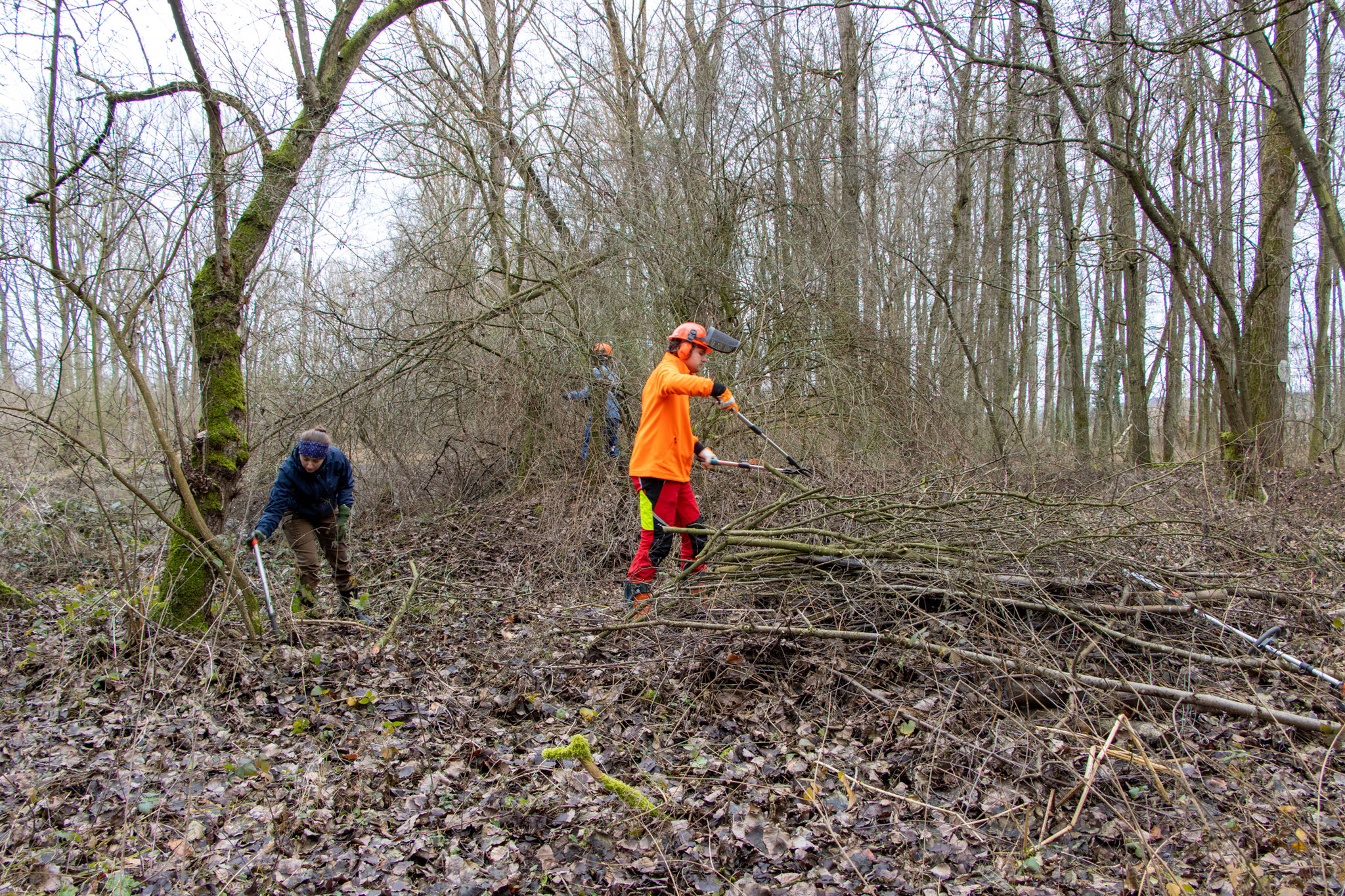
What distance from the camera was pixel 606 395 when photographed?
25.6ft

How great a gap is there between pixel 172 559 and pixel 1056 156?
10940mm

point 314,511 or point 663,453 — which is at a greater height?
point 663,453

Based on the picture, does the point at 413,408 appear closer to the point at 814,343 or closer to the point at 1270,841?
the point at 814,343

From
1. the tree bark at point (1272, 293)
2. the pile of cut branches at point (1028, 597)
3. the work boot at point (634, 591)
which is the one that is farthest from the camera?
the tree bark at point (1272, 293)

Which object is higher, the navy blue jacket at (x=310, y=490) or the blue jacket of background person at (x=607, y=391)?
the blue jacket of background person at (x=607, y=391)

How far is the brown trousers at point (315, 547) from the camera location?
5430 mm

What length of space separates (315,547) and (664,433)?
2.74 m

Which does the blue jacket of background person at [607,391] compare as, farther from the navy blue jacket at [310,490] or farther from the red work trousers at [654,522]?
the navy blue jacket at [310,490]

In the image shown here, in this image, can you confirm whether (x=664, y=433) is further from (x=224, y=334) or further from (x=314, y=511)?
(x=224, y=334)

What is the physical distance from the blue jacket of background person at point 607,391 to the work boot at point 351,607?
9.78 feet

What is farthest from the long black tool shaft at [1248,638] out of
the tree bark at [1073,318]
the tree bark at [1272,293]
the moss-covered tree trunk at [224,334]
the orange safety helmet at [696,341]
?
the tree bark at [1073,318]

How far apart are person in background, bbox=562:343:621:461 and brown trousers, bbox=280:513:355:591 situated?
2792mm

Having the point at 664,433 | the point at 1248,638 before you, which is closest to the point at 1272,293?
the point at 1248,638

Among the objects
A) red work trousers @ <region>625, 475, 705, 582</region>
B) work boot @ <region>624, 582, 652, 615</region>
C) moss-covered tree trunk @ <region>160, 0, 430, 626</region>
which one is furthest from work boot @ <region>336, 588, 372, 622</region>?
red work trousers @ <region>625, 475, 705, 582</region>
